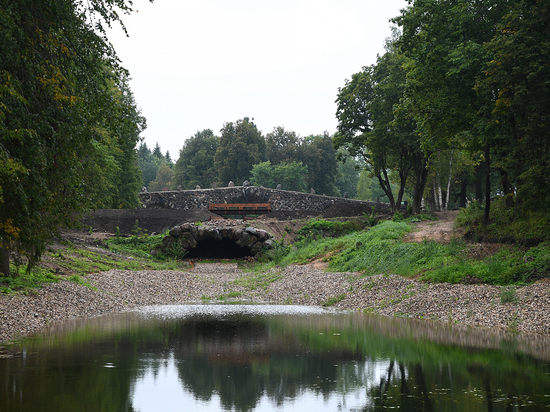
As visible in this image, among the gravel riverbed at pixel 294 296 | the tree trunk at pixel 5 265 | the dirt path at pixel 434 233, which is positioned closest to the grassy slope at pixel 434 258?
the dirt path at pixel 434 233

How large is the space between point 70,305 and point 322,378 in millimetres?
7816

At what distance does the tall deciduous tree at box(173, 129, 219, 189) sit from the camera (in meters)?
69.1

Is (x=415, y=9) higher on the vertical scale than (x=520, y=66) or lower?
higher

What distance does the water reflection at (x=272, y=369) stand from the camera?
503 cm

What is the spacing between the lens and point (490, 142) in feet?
50.6

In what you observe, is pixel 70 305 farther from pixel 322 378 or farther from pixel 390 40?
pixel 390 40

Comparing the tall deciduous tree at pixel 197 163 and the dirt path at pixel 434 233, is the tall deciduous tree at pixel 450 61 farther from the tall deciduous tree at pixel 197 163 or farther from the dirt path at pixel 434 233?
the tall deciduous tree at pixel 197 163

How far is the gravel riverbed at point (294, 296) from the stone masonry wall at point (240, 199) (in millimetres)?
25555

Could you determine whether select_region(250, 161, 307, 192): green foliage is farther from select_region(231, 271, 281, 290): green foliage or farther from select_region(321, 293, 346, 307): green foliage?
select_region(321, 293, 346, 307): green foliage

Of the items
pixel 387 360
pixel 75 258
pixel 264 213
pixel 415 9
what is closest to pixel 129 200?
pixel 264 213

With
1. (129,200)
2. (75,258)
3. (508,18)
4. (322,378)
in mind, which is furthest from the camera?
(129,200)

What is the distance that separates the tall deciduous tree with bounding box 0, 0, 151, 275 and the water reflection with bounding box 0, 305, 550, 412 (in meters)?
2.26

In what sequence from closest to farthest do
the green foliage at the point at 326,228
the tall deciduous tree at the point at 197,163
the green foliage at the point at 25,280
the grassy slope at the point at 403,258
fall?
the green foliage at the point at 25,280
the grassy slope at the point at 403,258
the green foliage at the point at 326,228
the tall deciduous tree at the point at 197,163

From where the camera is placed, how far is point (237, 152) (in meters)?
63.8
